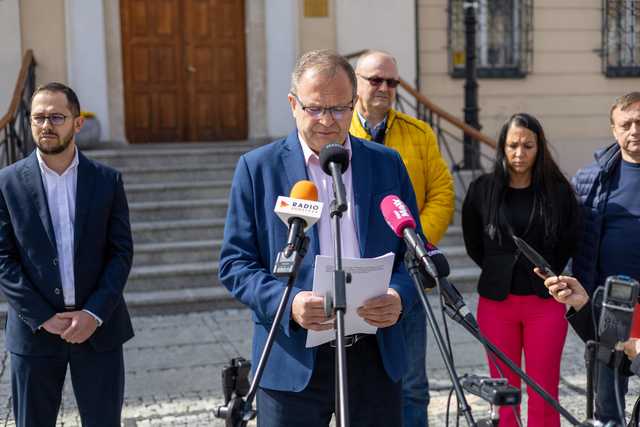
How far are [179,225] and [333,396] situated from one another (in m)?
5.87

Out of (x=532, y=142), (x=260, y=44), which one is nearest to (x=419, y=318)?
(x=532, y=142)

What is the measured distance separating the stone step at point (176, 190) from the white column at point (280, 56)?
169 cm

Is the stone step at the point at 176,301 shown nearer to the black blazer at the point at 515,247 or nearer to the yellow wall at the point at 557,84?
the black blazer at the point at 515,247

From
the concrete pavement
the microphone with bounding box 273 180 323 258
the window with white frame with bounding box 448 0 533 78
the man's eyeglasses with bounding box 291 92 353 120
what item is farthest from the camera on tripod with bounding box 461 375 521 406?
the window with white frame with bounding box 448 0 533 78

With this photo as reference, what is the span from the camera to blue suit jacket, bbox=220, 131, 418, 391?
2693 millimetres

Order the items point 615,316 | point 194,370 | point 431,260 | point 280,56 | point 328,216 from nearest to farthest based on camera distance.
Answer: point 431,260
point 615,316
point 328,216
point 194,370
point 280,56

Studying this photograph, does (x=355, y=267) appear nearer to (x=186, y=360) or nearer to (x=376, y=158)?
(x=376, y=158)

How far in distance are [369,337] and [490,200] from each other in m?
1.71

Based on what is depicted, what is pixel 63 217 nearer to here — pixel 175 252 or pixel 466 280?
pixel 175 252

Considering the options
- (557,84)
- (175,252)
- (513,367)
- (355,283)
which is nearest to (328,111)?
(355,283)

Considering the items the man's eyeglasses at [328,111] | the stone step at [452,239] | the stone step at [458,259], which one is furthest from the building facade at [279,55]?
the man's eyeglasses at [328,111]

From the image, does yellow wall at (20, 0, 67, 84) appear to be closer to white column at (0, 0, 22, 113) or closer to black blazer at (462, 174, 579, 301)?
white column at (0, 0, 22, 113)

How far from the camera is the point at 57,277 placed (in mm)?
3535

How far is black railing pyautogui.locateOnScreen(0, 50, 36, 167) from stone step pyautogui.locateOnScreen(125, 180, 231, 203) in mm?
1152
